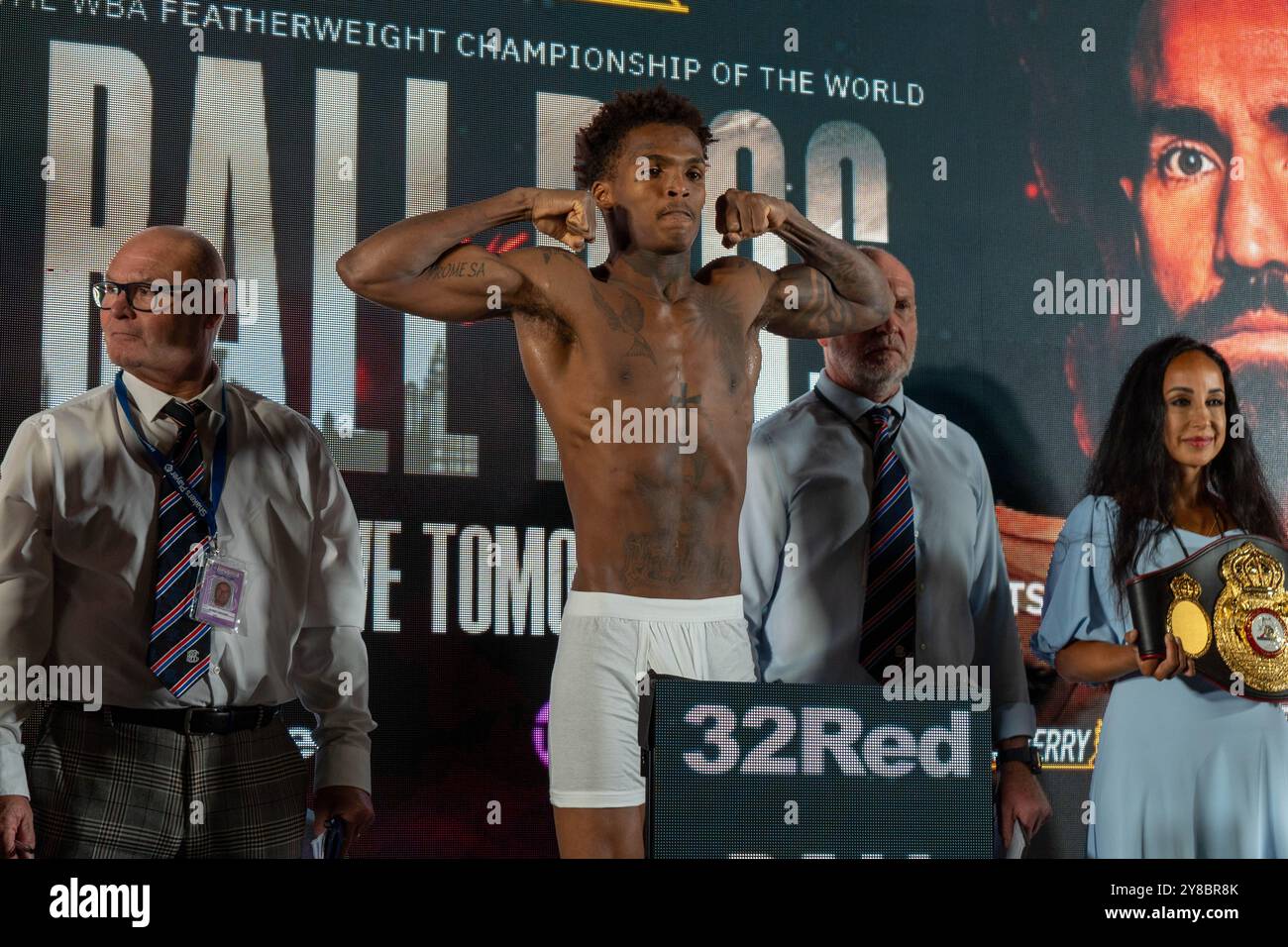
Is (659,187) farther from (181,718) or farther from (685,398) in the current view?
(181,718)

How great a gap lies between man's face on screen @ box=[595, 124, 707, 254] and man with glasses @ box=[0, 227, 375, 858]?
3.70 feet

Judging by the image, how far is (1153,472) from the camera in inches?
204

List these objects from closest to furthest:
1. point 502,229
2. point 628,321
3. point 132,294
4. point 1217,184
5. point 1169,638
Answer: point 628,321 → point 132,294 → point 1169,638 → point 502,229 → point 1217,184

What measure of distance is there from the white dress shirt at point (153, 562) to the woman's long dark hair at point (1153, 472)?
2.56 metres

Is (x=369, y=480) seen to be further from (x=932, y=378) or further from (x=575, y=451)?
(x=932, y=378)

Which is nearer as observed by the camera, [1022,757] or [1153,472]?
[1022,757]

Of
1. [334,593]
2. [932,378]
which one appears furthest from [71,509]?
→ [932,378]

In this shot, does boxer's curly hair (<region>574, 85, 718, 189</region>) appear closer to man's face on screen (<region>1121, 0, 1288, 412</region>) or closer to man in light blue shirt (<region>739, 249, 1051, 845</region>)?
man in light blue shirt (<region>739, 249, 1051, 845</region>)

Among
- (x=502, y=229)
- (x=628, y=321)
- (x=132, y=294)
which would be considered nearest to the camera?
(x=628, y=321)

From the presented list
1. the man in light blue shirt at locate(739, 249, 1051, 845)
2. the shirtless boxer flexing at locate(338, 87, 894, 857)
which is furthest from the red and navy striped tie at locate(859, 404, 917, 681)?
the shirtless boxer flexing at locate(338, 87, 894, 857)

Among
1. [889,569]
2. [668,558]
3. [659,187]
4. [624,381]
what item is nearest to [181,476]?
[624,381]

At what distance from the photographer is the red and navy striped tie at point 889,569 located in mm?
4859

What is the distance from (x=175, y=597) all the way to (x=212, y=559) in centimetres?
14

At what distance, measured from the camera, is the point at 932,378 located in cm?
545
